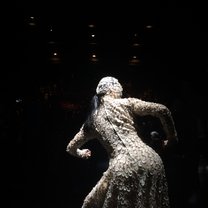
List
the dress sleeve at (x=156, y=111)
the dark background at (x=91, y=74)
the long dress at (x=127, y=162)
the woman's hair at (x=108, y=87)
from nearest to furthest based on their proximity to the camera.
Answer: the long dress at (x=127, y=162) < the dress sleeve at (x=156, y=111) < the woman's hair at (x=108, y=87) < the dark background at (x=91, y=74)

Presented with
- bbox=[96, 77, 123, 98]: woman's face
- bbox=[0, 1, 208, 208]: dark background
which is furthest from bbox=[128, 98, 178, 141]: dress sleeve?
bbox=[0, 1, 208, 208]: dark background

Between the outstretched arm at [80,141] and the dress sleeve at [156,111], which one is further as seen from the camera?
the outstretched arm at [80,141]

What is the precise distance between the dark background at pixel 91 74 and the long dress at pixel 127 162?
50 centimetres

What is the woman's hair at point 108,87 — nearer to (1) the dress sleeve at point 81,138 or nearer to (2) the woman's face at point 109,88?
(2) the woman's face at point 109,88

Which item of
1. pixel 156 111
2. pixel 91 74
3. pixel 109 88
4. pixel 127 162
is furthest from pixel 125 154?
pixel 91 74

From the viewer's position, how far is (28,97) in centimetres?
343

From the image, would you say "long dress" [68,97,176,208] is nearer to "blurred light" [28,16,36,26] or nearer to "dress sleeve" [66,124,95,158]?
"dress sleeve" [66,124,95,158]

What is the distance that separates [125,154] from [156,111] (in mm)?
357

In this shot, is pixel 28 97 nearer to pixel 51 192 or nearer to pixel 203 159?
pixel 51 192

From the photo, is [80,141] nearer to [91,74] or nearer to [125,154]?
[125,154]

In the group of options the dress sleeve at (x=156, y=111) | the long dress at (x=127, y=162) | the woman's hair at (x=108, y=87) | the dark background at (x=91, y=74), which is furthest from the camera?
the dark background at (x=91, y=74)

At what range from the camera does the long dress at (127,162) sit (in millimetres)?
2645

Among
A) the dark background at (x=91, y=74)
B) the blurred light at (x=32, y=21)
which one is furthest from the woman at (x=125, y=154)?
the blurred light at (x=32, y=21)

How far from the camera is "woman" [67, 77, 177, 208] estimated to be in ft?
8.68
